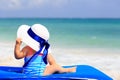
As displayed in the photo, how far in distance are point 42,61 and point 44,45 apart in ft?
0.60

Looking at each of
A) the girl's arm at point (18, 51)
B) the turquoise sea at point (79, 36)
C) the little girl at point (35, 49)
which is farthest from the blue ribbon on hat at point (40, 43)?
the turquoise sea at point (79, 36)

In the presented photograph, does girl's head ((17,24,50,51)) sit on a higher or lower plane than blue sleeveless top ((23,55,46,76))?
higher

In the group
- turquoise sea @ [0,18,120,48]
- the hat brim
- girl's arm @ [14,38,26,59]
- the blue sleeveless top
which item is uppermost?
turquoise sea @ [0,18,120,48]

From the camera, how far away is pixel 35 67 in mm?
4555

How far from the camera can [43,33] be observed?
15.0 ft

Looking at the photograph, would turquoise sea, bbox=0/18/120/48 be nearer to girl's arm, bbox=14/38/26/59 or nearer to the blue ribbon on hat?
the blue ribbon on hat

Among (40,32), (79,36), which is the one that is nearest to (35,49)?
(40,32)

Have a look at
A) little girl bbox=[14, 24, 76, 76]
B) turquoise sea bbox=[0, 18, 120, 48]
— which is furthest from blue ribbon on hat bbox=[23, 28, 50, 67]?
turquoise sea bbox=[0, 18, 120, 48]

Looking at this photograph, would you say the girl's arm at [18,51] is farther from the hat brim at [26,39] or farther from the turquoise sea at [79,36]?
the turquoise sea at [79,36]

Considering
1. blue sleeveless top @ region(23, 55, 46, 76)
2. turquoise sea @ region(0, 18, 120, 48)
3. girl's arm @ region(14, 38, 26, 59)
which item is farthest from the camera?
turquoise sea @ region(0, 18, 120, 48)

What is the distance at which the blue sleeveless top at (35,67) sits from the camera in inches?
179

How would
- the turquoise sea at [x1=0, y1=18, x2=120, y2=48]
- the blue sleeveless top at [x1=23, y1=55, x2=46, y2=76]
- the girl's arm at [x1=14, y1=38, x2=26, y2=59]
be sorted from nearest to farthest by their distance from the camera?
the girl's arm at [x1=14, y1=38, x2=26, y2=59] < the blue sleeveless top at [x1=23, y1=55, x2=46, y2=76] < the turquoise sea at [x1=0, y1=18, x2=120, y2=48]

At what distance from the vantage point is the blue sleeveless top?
4547 millimetres

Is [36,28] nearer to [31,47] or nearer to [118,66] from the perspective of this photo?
[31,47]
